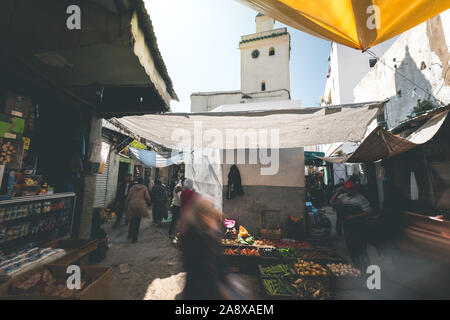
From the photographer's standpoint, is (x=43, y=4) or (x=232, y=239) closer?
(x=43, y=4)

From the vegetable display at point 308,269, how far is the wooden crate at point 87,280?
128 inches

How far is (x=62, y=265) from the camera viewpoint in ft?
8.14

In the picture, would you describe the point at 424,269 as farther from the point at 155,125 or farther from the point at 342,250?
the point at 155,125

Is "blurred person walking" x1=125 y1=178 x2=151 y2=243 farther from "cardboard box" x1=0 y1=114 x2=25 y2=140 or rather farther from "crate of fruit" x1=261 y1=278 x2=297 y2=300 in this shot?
"crate of fruit" x1=261 y1=278 x2=297 y2=300

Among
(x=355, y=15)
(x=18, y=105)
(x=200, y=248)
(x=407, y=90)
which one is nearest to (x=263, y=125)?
(x=355, y=15)

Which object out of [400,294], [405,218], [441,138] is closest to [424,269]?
[400,294]

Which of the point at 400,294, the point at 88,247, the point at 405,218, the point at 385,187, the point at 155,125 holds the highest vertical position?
the point at 155,125

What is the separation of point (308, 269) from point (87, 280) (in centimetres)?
371

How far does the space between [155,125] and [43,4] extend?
8.71 feet

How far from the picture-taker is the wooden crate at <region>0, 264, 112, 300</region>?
2.02 m

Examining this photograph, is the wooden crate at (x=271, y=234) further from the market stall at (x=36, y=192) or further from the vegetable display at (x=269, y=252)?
the market stall at (x=36, y=192)

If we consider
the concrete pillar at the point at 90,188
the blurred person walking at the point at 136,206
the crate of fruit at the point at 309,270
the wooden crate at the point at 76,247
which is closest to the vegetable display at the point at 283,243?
the crate of fruit at the point at 309,270

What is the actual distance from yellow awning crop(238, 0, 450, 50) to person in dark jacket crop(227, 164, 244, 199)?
468cm

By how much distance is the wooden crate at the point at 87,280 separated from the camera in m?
2.02
